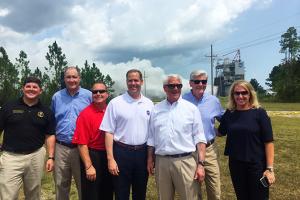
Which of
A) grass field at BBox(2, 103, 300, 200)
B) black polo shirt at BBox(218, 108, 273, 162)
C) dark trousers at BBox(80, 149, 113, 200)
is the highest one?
black polo shirt at BBox(218, 108, 273, 162)

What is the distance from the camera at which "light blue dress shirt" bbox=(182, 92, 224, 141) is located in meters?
5.99

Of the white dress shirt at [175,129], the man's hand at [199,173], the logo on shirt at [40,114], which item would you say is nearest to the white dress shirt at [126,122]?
the white dress shirt at [175,129]

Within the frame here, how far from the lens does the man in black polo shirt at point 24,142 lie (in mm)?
5527

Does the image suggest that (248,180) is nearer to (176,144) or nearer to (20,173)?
(176,144)

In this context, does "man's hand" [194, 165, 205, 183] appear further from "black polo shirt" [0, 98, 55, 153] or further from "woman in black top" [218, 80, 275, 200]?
"black polo shirt" [0, 98, 55, 153]

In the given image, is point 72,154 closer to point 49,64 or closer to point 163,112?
point 163,112

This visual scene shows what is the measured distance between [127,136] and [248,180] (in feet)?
5.48

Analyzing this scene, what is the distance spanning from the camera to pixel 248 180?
5207mm

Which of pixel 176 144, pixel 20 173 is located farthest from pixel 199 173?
pixel 20 173

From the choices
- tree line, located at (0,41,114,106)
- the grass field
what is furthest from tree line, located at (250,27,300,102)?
the grass field

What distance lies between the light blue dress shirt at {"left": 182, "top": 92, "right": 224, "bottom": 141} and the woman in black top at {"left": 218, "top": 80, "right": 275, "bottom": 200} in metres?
0.67

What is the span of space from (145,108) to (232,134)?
120 cm

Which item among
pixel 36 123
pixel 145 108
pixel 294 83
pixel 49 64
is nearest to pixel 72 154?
pixel 36 123

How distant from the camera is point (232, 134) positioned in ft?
17.2
